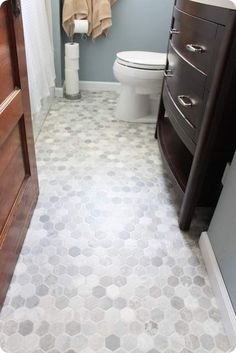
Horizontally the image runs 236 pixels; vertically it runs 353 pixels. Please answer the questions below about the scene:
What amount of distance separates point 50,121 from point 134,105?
1.96ft

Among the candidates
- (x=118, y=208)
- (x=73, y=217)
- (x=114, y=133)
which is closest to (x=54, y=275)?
(x=73, y=217)

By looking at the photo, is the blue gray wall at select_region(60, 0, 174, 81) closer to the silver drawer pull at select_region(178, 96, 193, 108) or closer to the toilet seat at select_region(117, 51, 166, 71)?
the toilet seat at select_region(117, 51, 166, 71)

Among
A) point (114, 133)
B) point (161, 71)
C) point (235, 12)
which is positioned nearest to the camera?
point (235, 12)

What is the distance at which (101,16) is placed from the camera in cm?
205

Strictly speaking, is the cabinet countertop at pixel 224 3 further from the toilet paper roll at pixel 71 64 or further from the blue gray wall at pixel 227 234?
Result: the toilet paper roll at pixel 71 64

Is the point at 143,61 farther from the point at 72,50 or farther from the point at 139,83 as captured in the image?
the point at 72,50

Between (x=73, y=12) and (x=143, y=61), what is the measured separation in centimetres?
75

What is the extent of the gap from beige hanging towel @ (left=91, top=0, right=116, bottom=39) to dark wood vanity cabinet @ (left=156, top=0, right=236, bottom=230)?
0.91m

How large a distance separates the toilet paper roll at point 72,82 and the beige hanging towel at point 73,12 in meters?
0.28

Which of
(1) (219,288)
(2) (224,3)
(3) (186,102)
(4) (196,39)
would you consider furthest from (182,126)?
(1) (219,288)

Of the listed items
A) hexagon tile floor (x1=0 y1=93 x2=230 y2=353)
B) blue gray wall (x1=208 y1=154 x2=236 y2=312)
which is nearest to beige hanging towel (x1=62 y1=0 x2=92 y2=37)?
hexagon tile floor (x1=0 y1=93 x2=230 y2=353)

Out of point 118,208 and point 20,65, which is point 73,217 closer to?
point 118,208

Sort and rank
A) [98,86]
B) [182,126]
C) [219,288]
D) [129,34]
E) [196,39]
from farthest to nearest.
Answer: [98,86]
[129,34]
[182,126]
[196,39]
[219,288]

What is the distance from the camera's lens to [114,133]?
1.85 meters
